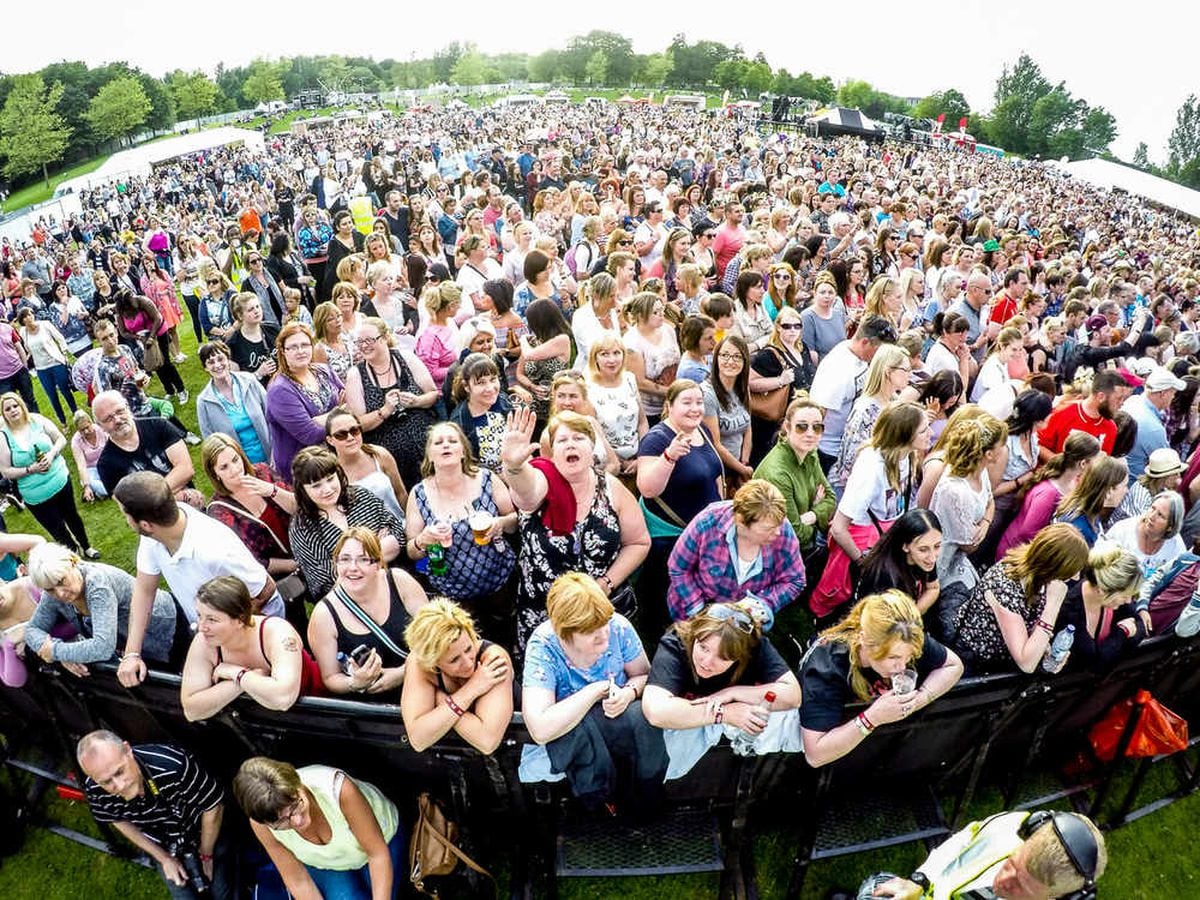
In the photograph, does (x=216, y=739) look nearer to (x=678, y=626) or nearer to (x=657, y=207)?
(x=678, y=626)

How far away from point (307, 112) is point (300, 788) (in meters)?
102

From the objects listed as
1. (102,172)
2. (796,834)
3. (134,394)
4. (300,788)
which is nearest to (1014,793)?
(796,834)

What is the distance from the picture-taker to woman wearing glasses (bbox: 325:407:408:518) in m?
4.06

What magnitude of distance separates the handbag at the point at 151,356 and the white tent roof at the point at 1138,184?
5516cm

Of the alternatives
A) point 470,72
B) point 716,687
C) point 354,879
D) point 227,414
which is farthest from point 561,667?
point 470,72

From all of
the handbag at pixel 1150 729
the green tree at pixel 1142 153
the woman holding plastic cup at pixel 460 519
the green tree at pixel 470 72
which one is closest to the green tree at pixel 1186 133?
the green tree at pixel 1142 153

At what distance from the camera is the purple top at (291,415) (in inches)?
188

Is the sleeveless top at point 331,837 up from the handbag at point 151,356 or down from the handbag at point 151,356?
down

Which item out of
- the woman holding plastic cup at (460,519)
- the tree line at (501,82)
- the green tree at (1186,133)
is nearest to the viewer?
the woman holding plastic cup at (460,519)

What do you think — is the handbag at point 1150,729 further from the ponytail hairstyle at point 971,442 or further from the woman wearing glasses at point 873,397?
the woman wearing glasses at point 873,397

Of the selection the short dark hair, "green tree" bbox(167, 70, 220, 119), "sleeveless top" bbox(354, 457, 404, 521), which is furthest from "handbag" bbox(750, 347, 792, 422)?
"green tree" bbox(167, 70, 220, 119)

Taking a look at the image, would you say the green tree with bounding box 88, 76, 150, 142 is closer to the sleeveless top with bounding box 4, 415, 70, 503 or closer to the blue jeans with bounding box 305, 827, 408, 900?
the sleeveless top with bounding box 4, 415, 70, 503

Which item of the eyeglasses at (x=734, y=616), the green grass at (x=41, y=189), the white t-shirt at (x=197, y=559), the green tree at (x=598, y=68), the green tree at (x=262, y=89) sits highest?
the green tree at (x=598, y=68)

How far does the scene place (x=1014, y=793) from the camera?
147 inches
